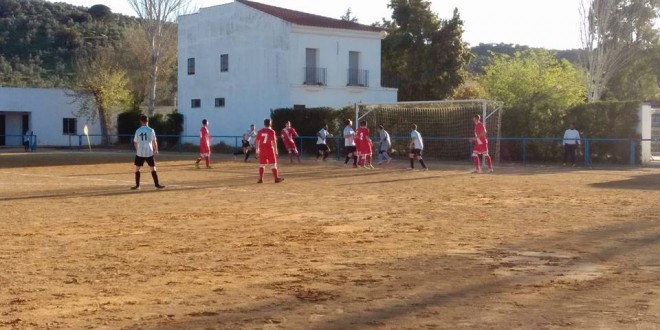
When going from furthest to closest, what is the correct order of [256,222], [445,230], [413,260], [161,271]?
[256,222]
[445,230]
[413,260]
[161,271]

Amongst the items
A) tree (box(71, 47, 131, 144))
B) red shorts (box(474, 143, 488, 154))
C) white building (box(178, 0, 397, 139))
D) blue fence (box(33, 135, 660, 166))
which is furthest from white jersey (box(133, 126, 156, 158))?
tree (box(71, 47, 131, 144))

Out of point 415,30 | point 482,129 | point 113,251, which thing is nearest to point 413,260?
point 113,251

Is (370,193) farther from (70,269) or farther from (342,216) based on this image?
(70,269)

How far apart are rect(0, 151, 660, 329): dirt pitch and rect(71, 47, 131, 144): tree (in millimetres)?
37707

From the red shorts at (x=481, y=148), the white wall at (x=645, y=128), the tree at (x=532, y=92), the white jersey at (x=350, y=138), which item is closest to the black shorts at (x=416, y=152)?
the red shorts at (x=481, y=148)

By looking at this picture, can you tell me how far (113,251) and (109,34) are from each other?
92528 mm

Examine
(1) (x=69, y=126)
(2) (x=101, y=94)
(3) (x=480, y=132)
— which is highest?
(2) (x=101, y=94)

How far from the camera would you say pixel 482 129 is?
27.3 metres

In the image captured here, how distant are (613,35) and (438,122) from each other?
27364 mm

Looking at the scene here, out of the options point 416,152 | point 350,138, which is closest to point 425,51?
point 350,138

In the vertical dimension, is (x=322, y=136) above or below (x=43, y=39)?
below

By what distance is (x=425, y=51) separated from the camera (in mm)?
55719

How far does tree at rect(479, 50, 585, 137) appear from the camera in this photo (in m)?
35.6

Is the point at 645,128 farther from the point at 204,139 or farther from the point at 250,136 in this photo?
the point at 204,139
